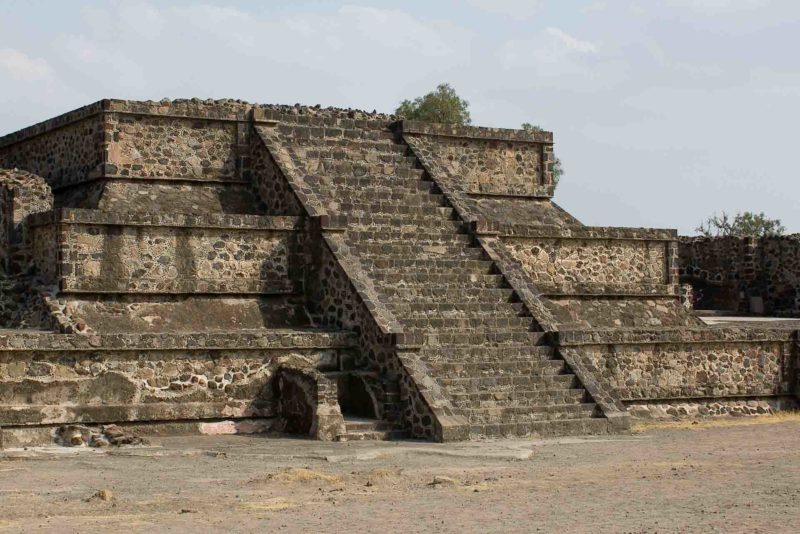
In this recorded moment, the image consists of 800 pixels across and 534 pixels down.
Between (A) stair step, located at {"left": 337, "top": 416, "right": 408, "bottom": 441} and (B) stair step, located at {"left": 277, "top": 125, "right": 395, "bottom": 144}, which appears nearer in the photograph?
(A) stair step, located at {"left": 337, "top": 416, "right": 408, "bottom": 441}

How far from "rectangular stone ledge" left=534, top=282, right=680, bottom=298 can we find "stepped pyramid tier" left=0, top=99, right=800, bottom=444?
36 millimetres

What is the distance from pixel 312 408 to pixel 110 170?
5817 millimetres

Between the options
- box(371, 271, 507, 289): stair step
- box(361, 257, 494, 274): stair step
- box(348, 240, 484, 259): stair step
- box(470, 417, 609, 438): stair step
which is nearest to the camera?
box(470, 417, 609, 438): stair step

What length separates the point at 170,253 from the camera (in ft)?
62.3

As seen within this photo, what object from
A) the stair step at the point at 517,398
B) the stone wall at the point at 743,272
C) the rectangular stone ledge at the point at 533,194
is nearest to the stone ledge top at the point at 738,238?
the stone wall at the point at 743,272

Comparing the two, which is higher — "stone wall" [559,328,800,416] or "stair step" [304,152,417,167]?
"stair step" [304,152,417,167]

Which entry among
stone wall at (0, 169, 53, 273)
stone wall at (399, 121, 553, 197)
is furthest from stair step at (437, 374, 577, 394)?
stone wall at (0, 169, 53, 273)

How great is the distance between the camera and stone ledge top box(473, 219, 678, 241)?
68.4 feet

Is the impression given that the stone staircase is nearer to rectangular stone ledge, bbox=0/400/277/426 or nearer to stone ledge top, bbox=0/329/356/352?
stone ledge top, bbox=0/329/356/352

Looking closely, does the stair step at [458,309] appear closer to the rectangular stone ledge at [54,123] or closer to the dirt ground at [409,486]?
the dirt ground at [409,486]

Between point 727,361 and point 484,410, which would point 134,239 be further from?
point 727,361

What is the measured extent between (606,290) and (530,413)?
518 centimetres

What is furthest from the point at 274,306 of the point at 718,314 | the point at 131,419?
the point at 718,314

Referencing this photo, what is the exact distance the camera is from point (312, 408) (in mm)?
17094
